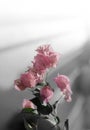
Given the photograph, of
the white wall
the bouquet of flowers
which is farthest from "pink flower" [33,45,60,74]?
the white wall

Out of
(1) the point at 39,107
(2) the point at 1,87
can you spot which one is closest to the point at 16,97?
(2) the point at 1,87

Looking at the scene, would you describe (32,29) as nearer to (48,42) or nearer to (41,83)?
(48,42)

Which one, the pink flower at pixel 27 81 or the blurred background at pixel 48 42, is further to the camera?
the blurred background at pixel 48 42

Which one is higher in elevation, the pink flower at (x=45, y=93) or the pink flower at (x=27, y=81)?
the pink flower at (x=27, y=81)

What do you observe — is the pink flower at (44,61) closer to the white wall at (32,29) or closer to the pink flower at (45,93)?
the pink flower at (45,93)

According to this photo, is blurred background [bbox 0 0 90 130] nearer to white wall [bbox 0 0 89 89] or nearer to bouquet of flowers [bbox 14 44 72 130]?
white wall [bbox 0 0 89 89]

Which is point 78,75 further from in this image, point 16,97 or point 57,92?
point 16,97

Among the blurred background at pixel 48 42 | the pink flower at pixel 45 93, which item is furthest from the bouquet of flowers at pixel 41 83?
the blurred background at pixel 48 42

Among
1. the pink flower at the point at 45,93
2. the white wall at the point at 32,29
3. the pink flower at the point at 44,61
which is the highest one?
the white wall at the point at 32,29
